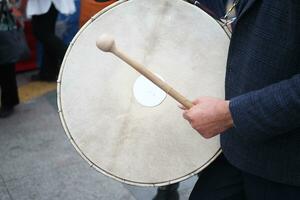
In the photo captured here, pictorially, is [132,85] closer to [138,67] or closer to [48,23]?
[138,67]

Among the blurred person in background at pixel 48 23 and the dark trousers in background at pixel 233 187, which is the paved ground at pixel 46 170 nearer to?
the blurred person in background at pixel 48 23

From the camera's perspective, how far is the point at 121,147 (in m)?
1.72

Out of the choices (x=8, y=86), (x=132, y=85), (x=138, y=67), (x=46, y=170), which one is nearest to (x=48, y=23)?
(x=8, y=86)

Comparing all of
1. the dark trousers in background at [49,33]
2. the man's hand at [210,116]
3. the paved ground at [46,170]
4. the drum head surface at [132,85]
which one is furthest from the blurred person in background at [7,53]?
the man's hand at [210,116]

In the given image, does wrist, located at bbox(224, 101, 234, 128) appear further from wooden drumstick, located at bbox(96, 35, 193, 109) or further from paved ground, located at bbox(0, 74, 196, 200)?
paved ground, located at bbox(0, 74, 196, 200)

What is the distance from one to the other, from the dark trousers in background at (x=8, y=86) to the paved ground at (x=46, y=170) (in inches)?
4.8

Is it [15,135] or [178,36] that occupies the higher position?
[178,36]

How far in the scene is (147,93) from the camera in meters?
1.71

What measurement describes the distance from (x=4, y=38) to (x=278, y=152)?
8.86ft

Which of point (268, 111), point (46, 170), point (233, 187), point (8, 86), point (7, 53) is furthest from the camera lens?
point (8, 86)

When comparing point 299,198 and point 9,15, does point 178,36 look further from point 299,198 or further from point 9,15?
point 9,15

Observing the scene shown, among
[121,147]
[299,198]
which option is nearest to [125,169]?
[121,147]

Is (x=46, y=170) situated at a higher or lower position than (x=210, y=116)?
lower

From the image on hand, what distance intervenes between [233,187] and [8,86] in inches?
108
